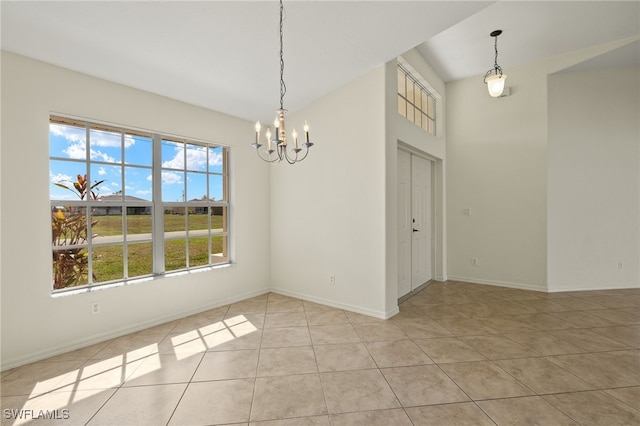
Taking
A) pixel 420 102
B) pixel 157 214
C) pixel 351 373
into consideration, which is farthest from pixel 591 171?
pixel 157 214

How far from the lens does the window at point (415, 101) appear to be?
13.3ft

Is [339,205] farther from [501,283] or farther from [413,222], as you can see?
[501,283]

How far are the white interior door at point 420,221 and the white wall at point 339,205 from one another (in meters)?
1.29

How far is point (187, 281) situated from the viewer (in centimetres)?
357

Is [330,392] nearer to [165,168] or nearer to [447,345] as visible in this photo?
[447,345]

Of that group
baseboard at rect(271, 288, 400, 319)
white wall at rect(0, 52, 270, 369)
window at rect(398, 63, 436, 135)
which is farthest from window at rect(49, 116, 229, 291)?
window at rect(398, 63, 436, 135)

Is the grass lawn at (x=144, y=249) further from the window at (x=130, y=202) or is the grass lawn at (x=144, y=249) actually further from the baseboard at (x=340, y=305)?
the baseboard at (x=340, y=305)

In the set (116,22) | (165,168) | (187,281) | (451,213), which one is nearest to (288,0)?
(116,22)

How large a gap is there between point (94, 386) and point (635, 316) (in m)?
5.73

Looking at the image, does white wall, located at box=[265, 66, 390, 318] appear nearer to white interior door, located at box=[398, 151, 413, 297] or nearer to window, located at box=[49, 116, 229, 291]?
white interior door, located at box=[398, 151, 413, 297]

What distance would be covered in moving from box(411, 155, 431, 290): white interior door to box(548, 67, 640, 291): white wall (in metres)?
1.84

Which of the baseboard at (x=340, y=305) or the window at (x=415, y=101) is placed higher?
the window at (x=415, y=101)

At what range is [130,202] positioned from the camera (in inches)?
126

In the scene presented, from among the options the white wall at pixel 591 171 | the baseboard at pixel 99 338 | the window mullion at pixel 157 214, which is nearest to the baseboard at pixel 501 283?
the white wall at pixel 591 171
